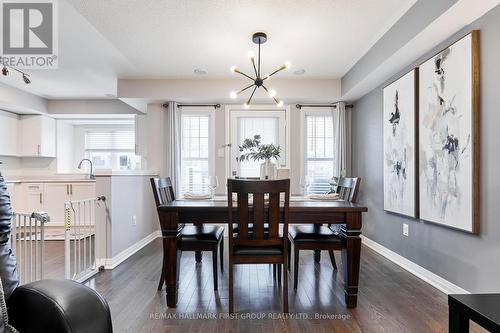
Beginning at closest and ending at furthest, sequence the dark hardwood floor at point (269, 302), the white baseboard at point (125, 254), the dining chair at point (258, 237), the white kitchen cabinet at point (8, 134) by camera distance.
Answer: the dark hardwood floor at point (269, 302)
the dining chair at point (258, 237)
the white baseboard at point (125, 254)
the white kitchen cabinet at point (8, 134)

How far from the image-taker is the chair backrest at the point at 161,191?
2.48 meters

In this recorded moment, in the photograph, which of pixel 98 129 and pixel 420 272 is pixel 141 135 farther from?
pixel 420 272

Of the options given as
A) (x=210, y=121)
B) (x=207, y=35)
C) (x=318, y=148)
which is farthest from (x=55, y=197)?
(x=318, y=148)

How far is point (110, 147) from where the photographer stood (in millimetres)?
6422

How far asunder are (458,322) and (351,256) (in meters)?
1.30

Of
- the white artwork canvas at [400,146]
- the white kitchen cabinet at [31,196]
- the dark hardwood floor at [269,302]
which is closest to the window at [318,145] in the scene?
the white artwork canvas at [400,146]

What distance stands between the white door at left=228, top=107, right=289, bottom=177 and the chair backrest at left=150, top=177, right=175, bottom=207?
212 cm

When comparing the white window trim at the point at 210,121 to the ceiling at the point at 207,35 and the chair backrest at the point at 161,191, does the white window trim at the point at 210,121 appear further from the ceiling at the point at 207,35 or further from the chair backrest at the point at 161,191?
the chair backrest at the point at 161,191

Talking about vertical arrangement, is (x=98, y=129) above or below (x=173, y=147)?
above

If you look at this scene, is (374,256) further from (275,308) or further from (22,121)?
(22,121)

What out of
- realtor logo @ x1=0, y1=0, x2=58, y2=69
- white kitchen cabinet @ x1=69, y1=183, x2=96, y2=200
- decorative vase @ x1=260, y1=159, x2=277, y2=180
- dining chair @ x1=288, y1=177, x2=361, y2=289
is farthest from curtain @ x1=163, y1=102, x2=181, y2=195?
dining chair @ x1=288, y1=177, x2=361, y2=289

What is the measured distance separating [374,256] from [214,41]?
3.28 meters

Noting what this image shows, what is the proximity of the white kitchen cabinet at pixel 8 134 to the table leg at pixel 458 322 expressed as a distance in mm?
6495

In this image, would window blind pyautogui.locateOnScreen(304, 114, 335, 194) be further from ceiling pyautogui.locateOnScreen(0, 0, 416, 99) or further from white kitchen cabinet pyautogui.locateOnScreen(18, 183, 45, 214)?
white kitchen cabinet pyautogui.locateOnScreen(18, 183, 45, 214)
